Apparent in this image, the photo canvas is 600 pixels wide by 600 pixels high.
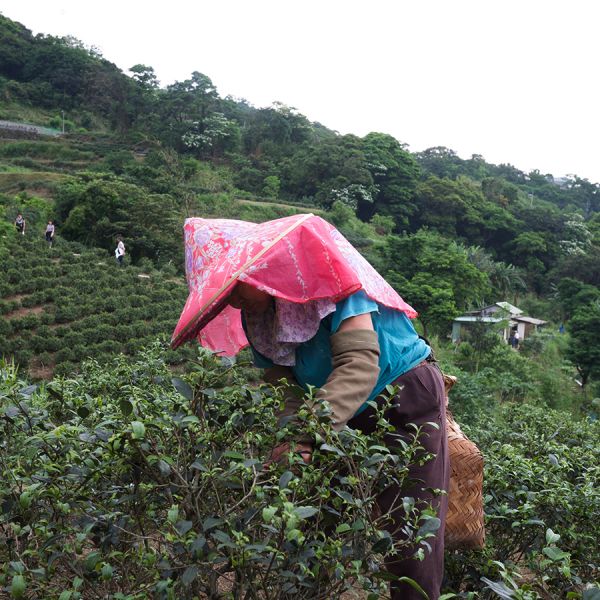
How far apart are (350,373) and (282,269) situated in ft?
0.92

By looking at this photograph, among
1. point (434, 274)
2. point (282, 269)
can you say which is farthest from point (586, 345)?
point (282, 269)

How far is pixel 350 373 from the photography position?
4.66 ft

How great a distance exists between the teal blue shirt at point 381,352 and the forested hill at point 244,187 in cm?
1652

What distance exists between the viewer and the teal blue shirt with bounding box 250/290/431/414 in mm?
1604

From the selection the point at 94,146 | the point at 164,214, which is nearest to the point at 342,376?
the point at 164,214

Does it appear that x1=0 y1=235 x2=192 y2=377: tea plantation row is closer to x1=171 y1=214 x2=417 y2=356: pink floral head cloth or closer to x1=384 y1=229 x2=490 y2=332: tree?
x1=384 y1=229 x2=490 y2=332: tree

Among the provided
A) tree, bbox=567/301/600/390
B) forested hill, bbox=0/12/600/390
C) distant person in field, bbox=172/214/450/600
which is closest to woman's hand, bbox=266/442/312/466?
distant person in field, bbox=172/214/450/600

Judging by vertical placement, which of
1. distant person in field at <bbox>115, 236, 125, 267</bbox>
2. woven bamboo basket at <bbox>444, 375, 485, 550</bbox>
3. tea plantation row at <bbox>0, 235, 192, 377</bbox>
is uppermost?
woven bamboo basket at <bbox>444, 375, 485, 550</bbox>

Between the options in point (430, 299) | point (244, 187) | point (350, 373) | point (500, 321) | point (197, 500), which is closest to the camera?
point (197, 500)

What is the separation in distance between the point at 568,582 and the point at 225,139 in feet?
115

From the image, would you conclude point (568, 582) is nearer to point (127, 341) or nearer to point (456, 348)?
point (127, 341)

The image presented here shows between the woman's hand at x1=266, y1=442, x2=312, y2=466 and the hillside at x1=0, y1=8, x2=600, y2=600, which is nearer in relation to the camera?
the hillside at x1=0, y1=8, x2=600, y2=600

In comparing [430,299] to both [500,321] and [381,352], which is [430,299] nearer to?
[500,321]

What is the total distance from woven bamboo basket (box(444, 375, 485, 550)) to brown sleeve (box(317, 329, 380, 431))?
464 mm
